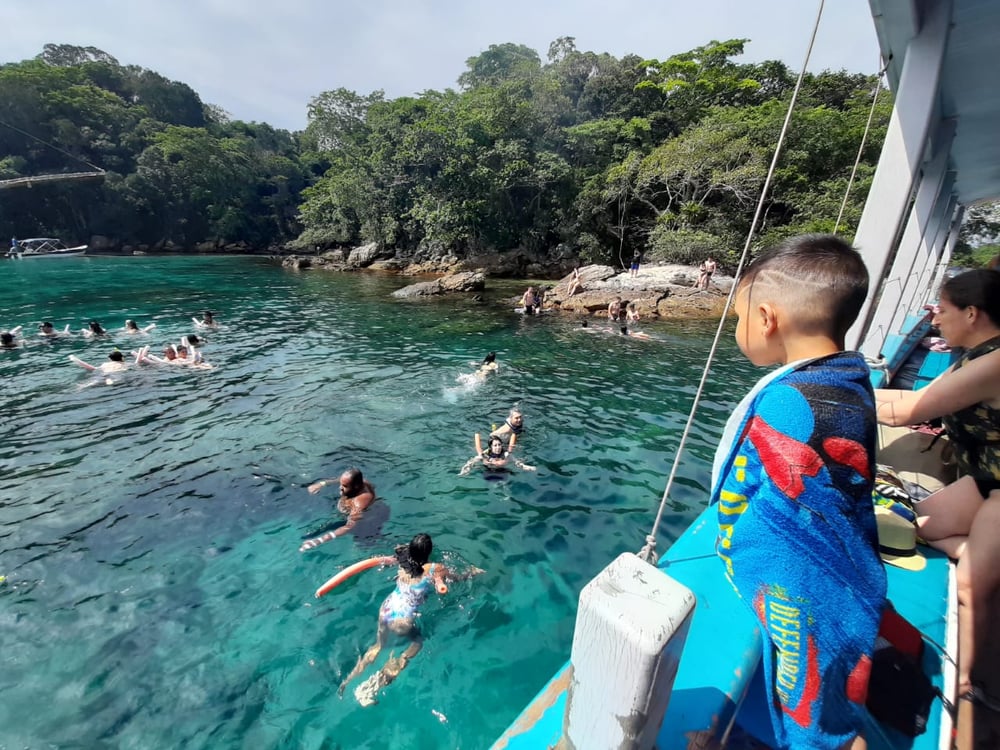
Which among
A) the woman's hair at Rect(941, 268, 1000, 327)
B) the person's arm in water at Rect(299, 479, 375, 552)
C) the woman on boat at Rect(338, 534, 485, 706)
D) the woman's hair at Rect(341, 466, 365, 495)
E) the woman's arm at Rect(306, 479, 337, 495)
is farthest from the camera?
the woman's arm at Rect(306, 479, 337, 495)

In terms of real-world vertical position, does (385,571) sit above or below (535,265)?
below

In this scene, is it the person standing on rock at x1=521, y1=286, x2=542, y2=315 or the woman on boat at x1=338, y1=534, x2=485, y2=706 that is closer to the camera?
the woman on boat at x1=338, y1=534, x2=485, y2=706

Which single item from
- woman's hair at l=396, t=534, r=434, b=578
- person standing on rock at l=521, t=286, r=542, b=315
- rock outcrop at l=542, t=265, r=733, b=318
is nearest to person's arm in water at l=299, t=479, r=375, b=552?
woman's hair at l=396, t=534, r=434, b=578

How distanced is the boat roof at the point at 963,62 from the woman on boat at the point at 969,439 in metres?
2.44

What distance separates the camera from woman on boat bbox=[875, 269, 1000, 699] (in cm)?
247

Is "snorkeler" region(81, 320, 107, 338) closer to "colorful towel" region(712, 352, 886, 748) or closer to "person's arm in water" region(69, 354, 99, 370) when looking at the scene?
"person's arm in water" region(69, 354, 99, 370)

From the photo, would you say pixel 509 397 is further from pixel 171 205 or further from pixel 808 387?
pixel 171 205

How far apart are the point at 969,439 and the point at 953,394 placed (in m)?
0.49

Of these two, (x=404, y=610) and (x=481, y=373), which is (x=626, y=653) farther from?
(x=481, y=373)

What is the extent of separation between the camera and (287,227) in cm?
6156

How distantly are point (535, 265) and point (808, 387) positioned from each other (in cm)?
3547

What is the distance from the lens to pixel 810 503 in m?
1.38

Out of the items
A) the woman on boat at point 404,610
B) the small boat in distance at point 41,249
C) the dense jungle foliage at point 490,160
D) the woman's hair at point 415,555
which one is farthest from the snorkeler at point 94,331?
the small boat in distance at point 41,249

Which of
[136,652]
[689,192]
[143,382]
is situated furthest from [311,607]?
[689,192]
